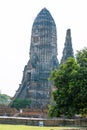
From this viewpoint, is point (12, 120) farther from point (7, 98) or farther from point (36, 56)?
point (7, 98)

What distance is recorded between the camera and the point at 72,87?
86.3 feet

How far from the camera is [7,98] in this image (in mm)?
166250

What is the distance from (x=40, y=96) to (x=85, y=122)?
6174cm

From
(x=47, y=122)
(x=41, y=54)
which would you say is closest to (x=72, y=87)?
(x=47, y=122)

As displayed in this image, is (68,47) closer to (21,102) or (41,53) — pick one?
(41,53)

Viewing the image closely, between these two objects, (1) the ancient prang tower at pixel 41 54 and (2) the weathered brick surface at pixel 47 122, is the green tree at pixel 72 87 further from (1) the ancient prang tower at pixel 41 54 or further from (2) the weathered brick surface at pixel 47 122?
(1) the ancient prang tower at pixel 41 54

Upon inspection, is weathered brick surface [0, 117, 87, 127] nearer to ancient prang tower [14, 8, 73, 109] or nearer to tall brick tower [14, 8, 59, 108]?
ancient prang tower [14, 8, 73, 109]

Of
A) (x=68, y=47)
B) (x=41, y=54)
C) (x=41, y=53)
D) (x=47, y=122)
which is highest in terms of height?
(x=68, y=47)

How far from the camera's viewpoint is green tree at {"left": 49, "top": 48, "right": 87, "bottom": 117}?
2627 centimetres

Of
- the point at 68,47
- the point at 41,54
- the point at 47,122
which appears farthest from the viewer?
the point at 41,54

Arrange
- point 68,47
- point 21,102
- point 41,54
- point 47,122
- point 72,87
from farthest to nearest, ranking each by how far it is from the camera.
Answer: point 41,54
point 68,47
point 21,102
point 47,122
point 72,87

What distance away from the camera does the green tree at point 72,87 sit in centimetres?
2627

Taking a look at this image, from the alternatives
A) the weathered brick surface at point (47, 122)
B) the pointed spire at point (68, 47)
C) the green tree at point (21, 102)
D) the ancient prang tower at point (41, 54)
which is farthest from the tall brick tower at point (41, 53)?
the weathered brick surface at point (47, 122)

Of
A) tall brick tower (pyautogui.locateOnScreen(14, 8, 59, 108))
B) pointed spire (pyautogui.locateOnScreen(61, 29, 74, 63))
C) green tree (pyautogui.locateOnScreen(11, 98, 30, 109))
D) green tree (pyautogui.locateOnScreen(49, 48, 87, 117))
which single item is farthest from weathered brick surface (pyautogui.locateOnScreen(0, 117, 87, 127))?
tall brick tower (pyautogui.locateOnScreen(14, 8, 59, 108))
